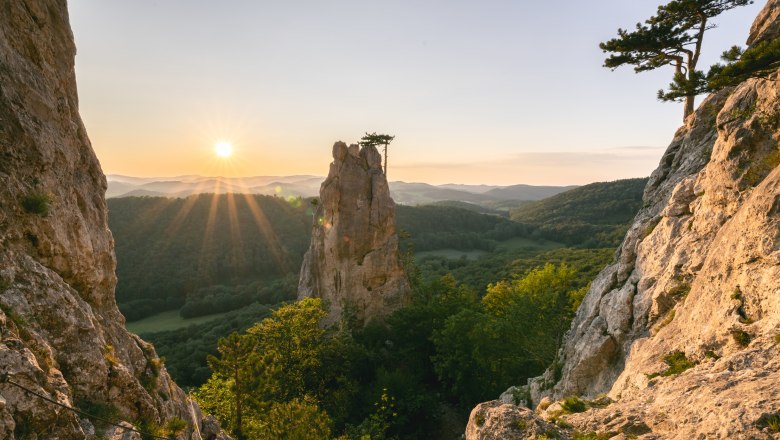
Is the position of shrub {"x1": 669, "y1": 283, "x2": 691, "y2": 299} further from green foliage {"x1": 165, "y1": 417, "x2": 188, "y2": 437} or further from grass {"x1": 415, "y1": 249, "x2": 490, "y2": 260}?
grass {"x1": 415, "y1": 249, "x2": 490, "y2": 260}

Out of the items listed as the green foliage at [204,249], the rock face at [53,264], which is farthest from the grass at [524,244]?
the rock face at [53,264]

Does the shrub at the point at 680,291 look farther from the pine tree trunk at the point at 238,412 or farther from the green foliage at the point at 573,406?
the pine tree trunk at the point at 238,412

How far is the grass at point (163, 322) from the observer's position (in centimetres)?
8244

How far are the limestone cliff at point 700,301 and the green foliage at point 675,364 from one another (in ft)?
0.21

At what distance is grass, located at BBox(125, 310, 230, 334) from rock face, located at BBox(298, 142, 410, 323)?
53.3 m

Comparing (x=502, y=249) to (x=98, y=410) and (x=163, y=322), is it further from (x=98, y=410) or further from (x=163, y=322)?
(x=98, y=410)

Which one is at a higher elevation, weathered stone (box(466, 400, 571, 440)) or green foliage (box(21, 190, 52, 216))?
green foliage (box(21, 190, 52, 216))

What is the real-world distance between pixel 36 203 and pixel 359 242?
35176 millimetres

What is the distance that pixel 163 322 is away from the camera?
3457 inches

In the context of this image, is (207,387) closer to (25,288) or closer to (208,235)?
(25,288)

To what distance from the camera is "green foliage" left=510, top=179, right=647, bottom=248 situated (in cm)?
11843

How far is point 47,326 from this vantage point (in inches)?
385

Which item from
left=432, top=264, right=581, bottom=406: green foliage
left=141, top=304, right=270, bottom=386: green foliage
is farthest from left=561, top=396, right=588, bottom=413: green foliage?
left=141, top=304, right=270, bottom=386: green foliage

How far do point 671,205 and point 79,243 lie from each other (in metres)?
22.8
